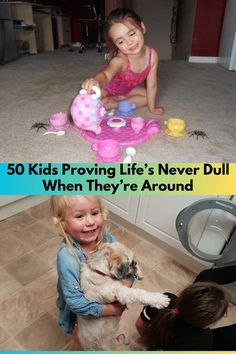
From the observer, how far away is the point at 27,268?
1197mm

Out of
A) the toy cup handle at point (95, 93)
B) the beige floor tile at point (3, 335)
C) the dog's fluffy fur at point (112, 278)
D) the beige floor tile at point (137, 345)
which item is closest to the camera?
the dog's fluffy fur at point (112, 278)

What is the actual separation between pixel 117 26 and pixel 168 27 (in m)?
2.22

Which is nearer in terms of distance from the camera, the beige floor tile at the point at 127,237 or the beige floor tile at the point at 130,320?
the beige floor tile at the point at 130,320

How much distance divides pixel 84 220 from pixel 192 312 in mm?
286

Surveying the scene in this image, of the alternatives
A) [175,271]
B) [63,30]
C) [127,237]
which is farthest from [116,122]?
[63,30]

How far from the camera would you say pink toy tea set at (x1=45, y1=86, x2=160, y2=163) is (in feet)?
3.76

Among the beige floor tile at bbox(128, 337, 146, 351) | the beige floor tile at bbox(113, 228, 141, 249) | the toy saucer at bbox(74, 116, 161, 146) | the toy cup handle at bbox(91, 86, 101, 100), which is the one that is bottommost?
the beige floor tile at bbox(113, 228, 141, 249)

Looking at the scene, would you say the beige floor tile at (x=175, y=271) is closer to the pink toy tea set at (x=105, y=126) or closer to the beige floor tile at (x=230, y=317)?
the beige floor tile at (x=230, y=317)

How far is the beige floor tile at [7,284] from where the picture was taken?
3.64 feet

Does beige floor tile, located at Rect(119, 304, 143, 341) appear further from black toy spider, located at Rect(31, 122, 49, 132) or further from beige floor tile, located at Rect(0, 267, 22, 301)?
black toy spider, located at Rect(31, 122, 49, 132)

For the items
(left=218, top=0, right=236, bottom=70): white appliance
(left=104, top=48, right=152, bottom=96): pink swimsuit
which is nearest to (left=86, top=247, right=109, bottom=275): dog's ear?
(left=104, top=48, right=152, bottom=96): pink swimsuit

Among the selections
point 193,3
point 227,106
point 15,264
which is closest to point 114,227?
point 15,264

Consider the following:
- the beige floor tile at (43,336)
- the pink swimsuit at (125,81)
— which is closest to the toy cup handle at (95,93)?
the pink swimsuit at (125,81)

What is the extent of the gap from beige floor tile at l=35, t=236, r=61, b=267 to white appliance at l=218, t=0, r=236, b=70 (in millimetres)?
1801
